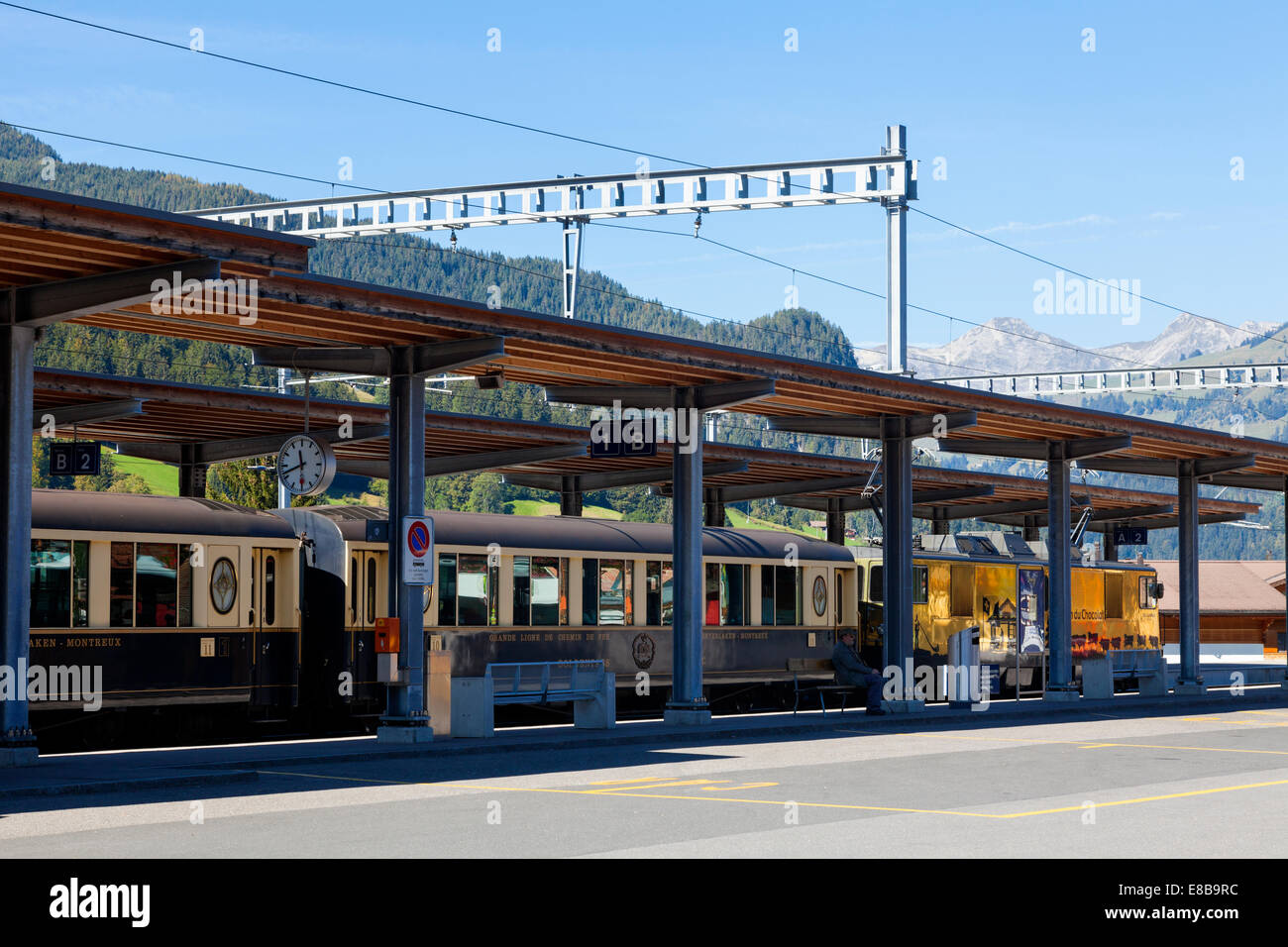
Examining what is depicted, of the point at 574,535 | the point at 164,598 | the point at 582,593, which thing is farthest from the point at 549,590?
the point at 164,598

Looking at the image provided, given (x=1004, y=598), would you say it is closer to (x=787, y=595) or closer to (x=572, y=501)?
(x=787, y=595)

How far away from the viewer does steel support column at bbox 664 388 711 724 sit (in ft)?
80.7

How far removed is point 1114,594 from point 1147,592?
197 cm

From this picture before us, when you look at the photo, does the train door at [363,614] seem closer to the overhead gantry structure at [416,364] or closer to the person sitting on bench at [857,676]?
the overhead gantry structure at [416,364]

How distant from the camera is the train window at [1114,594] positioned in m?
39.4

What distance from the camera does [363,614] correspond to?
957 inches

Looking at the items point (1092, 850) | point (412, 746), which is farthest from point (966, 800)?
point (412, 746)

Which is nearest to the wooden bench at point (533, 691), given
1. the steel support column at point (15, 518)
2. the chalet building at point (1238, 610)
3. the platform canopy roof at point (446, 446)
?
the platform canopy roof at point (446, 446)

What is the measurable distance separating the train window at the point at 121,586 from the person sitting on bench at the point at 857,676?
11531 millimetres

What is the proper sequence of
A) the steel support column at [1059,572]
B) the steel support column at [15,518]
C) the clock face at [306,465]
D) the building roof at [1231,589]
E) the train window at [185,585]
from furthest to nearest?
the building roof at [1231,589], the steel support column at [1059,572], the train window at [185,585], the clock face at [306,465], the steel support column at [15,518]

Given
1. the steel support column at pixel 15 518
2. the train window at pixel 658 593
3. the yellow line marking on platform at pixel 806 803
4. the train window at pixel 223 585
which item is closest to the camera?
the yellow line marking on platform at pixel 806 803

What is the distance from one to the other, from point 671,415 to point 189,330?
763 cm
